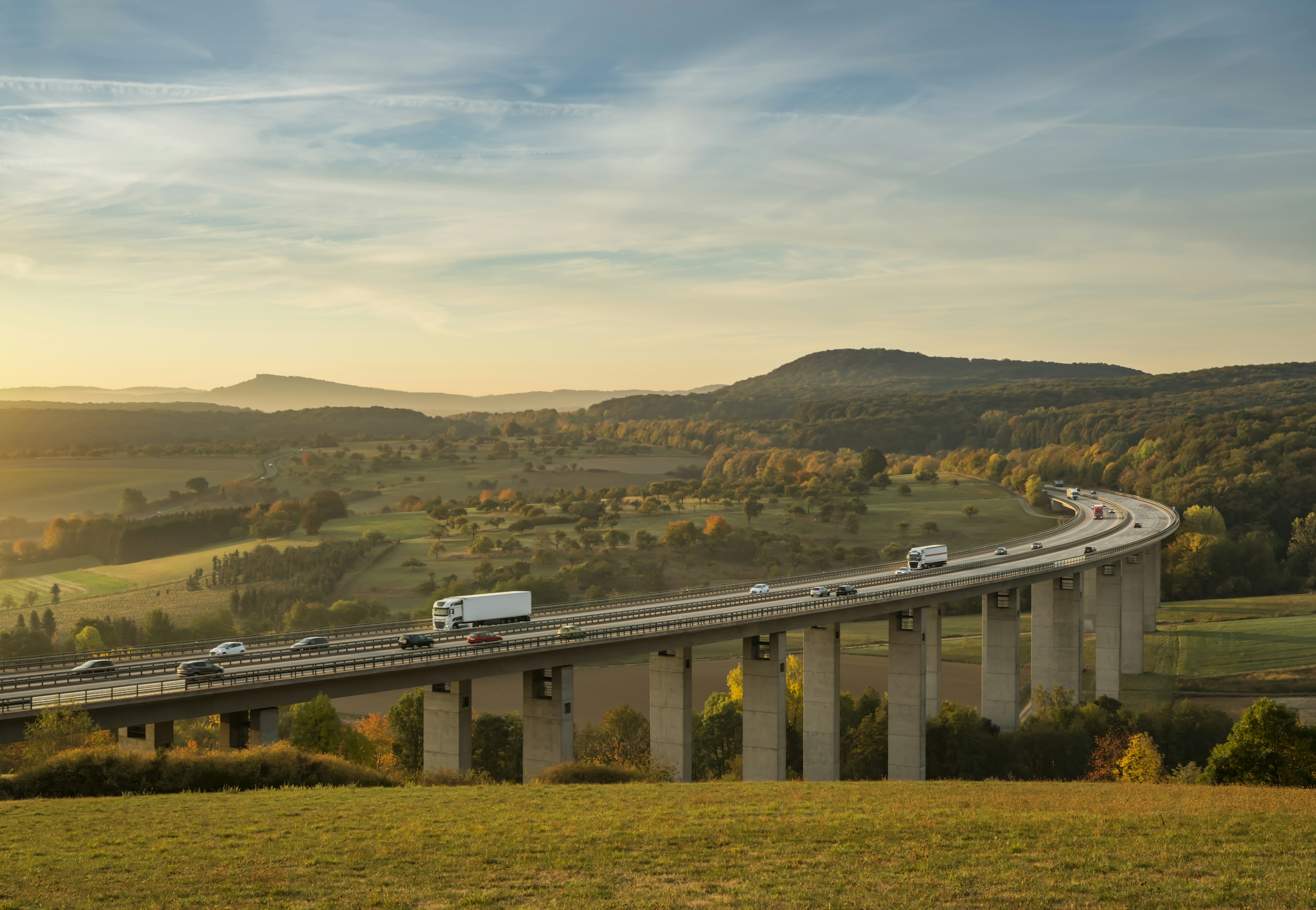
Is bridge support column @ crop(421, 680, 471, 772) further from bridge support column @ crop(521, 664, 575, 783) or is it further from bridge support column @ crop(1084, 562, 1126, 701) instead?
bridge support column @ crop(1084, 562, 1126, 701)

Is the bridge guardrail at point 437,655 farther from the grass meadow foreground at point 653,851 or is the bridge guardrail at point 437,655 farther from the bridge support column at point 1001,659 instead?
the grass meadow foreground at point 653,851

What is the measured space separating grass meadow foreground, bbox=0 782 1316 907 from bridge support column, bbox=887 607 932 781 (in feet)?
116

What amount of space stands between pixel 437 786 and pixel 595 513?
147262 millimetres

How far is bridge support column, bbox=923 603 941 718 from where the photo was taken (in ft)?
275

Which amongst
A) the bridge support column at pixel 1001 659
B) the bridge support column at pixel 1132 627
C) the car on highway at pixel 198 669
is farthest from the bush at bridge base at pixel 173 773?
the bridge support column at pixel 1132 627

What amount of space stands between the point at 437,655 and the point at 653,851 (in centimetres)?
2593

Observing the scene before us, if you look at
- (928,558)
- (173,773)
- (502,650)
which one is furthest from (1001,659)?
(173,773)

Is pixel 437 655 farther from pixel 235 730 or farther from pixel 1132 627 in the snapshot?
pixel 1132 627

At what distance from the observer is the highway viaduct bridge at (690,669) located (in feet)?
140

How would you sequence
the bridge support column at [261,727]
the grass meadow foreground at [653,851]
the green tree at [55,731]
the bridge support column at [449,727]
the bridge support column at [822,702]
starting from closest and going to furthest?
the grass meadow foreground at [653,851], the green tree at [55,731], the bridge support column at [261,727], the bridge support column at [449,727], the bridge support column at [822,702]

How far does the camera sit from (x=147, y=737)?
4262 cm

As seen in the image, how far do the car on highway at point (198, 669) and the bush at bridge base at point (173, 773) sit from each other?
3.08 meters

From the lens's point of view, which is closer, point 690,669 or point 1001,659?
point 690,669

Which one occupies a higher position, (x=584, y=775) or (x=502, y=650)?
(x=502, y=650)
